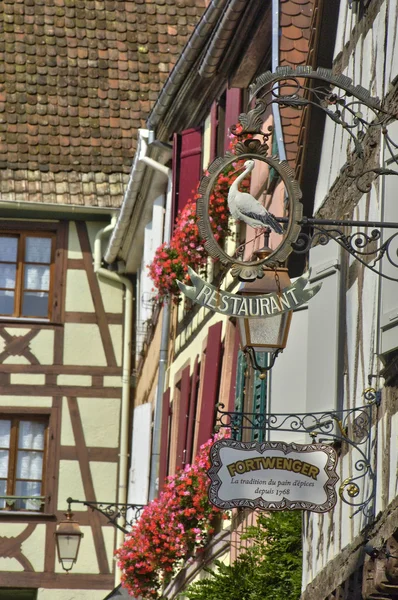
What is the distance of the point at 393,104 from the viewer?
7.36 metres

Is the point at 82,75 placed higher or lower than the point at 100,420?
higher

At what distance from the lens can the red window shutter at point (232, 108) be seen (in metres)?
13.3

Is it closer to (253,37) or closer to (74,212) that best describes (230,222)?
(253,37)

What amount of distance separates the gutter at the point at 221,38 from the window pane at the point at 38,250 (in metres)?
6.35

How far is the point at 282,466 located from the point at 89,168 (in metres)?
13.4

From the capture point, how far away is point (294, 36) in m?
11.2

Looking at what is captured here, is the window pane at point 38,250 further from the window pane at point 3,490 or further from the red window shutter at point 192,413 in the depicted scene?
the red window shutter at point 192,413

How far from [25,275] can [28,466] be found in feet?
7.86

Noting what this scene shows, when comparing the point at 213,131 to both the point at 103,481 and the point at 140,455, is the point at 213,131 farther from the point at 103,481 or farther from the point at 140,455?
the point at 103,481

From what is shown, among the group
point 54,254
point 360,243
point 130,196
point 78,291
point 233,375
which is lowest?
point 233,375

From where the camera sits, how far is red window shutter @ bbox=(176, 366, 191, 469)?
568 inches

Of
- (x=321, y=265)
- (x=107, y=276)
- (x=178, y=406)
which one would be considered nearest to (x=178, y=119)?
(x=178, y=406)

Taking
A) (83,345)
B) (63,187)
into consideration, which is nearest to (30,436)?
(83,345)

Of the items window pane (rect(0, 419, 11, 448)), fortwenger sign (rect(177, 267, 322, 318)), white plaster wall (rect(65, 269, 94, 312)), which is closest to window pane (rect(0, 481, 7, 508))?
window pane (rect(0, 419, 11, 448))
